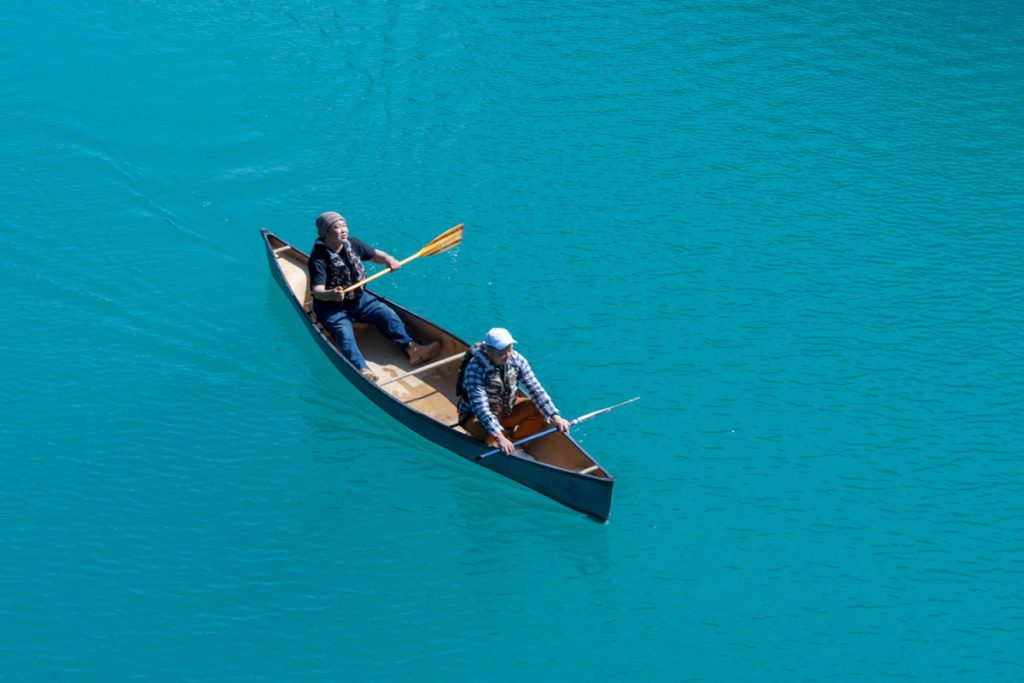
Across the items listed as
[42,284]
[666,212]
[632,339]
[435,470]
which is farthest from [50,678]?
[666,212]

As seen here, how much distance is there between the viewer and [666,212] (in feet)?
70.1

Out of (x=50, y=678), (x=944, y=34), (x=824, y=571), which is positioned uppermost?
(x=944, y=34)

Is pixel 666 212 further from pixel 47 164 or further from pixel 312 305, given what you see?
pixel 47 164

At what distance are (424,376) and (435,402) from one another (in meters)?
0.65

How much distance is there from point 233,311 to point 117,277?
229 cm

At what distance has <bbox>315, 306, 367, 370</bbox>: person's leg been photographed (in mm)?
17297

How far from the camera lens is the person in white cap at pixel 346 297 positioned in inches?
678

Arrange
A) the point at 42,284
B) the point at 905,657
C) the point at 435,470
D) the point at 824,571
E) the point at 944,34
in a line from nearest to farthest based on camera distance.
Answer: the point at 905,657, the point at 824,571, the point at 435,470, the point at 42,284, the point at 944,34

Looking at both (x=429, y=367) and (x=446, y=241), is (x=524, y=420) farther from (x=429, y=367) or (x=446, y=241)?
(x=446, y=241)

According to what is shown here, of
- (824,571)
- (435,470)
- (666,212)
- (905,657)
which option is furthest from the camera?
(666,212)

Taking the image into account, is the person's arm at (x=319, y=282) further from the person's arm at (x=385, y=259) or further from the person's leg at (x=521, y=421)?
the person's leg at (x=521, y=421)

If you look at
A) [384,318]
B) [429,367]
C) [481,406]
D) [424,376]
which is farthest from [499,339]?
[384,318]

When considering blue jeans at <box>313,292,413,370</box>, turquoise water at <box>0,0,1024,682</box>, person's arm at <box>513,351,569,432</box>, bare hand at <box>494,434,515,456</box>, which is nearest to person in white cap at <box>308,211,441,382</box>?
blue jeans at <box>313,292,413,370</box>

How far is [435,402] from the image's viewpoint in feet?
56.3
